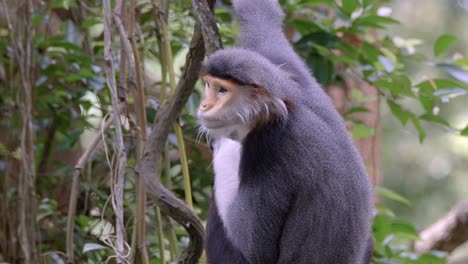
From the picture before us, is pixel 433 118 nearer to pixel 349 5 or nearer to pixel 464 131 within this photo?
pixel 464 131

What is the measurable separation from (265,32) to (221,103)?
931 mm

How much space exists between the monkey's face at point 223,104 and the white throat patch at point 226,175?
0.22 metres

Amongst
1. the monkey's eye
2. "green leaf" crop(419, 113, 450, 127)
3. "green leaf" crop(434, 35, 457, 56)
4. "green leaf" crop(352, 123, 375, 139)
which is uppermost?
the monkey's eye

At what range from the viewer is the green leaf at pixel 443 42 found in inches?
184

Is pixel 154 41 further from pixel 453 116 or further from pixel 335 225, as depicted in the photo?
pixel 453 116

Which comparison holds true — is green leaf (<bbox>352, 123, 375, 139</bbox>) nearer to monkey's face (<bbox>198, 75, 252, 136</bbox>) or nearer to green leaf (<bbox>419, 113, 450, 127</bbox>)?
green leaf (<bbox>419, 113, 450, 127</bbox>)

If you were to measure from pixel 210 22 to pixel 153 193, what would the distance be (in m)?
0.77

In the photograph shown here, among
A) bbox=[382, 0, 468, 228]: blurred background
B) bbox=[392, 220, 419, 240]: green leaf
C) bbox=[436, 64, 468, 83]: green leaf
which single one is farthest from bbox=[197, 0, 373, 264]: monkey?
bbox=[382, 0, 468, 228]: blurred background

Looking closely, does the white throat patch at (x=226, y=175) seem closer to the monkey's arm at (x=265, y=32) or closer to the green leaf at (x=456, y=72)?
the monkey's arm at (x=265, y=32)

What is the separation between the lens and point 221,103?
319 cm

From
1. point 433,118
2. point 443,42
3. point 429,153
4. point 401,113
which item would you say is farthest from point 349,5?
point 429,153

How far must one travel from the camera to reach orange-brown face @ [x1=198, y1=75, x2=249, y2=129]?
315cm

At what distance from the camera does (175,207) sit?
2.92 metres

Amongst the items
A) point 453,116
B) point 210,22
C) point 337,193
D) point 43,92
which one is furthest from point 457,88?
point 453,116
